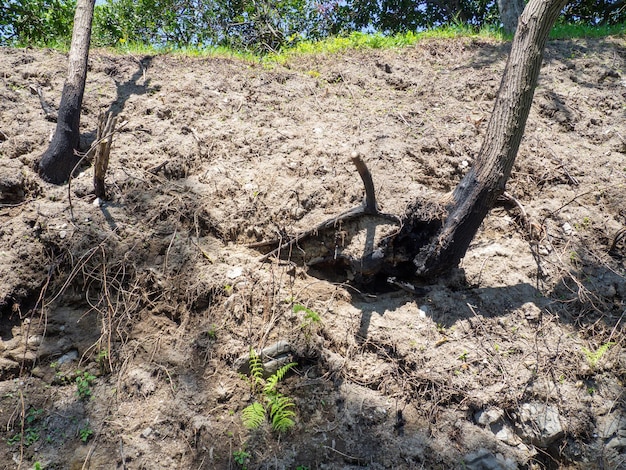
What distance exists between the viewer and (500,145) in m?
3.70

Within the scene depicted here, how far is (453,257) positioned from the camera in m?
3.93

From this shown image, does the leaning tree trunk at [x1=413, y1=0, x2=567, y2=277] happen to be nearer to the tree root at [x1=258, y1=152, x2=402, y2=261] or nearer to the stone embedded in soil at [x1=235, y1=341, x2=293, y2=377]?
the tree root at [x1=258, y1=152, x2=402, y2=261]

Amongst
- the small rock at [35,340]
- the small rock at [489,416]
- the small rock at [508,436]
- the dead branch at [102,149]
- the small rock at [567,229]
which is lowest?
the small rock at [508,436]

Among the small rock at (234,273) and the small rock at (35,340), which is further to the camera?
the small rock at (234,273)

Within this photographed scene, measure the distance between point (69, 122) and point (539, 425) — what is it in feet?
16.6

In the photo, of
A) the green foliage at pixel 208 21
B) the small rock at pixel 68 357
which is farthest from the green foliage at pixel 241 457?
the green foliage at pixel 208 21

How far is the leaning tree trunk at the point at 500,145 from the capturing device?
→ 362cm

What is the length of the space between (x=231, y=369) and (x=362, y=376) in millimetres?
1066

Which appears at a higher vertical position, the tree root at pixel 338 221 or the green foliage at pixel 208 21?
the green foliage at pixel 208 21

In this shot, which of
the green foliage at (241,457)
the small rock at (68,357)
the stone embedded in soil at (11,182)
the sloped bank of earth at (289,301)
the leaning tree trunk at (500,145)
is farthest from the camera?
the stone embedded in soil at (11,182)

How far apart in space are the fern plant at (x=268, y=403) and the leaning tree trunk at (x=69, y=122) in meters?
2.75

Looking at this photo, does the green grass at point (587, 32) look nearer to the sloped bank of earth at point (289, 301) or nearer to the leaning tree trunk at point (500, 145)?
the sloped bank of earth at point (289, 301)

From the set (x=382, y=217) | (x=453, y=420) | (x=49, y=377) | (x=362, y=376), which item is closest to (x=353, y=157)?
(x=382, y=217)

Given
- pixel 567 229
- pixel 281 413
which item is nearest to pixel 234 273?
pixel 281 413
